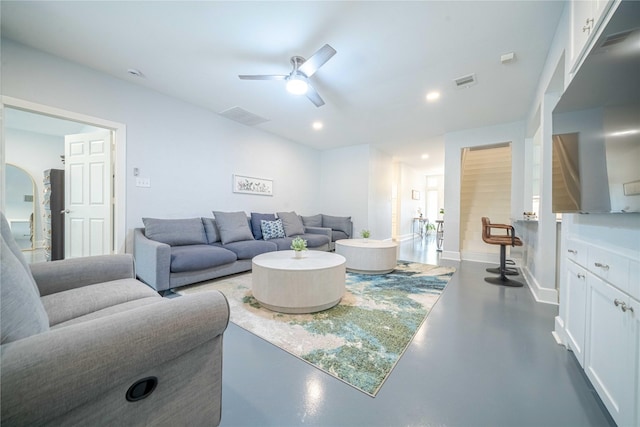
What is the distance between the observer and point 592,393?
1.30 m

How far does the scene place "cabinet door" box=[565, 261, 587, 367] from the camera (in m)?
1.43

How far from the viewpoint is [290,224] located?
486 cm

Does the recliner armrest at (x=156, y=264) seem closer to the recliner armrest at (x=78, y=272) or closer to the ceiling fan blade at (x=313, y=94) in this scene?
the recliner armrest at (x=78, y=272)

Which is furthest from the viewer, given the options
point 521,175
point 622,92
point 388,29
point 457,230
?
point 457,230

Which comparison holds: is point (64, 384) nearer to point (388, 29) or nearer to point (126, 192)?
point (388, 29)

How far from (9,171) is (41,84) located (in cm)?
487

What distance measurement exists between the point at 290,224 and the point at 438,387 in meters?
3.83

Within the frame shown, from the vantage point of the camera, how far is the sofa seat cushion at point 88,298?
117 cm

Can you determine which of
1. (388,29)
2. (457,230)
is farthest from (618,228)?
(457,230)

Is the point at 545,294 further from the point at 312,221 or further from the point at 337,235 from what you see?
the point at 312,221

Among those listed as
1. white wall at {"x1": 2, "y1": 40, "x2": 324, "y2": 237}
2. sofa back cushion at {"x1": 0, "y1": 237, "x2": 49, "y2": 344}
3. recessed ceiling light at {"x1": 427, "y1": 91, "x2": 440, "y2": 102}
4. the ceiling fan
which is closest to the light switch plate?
white wall at {"x1": 2, "y1": 40, "x2": 324, "y2": 237}

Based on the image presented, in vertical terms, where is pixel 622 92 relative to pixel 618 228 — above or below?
above

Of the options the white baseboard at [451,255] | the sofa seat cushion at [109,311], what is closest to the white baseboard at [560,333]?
the sofa seat cushion at [109,311]

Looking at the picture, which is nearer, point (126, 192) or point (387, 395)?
point (387, 395)
